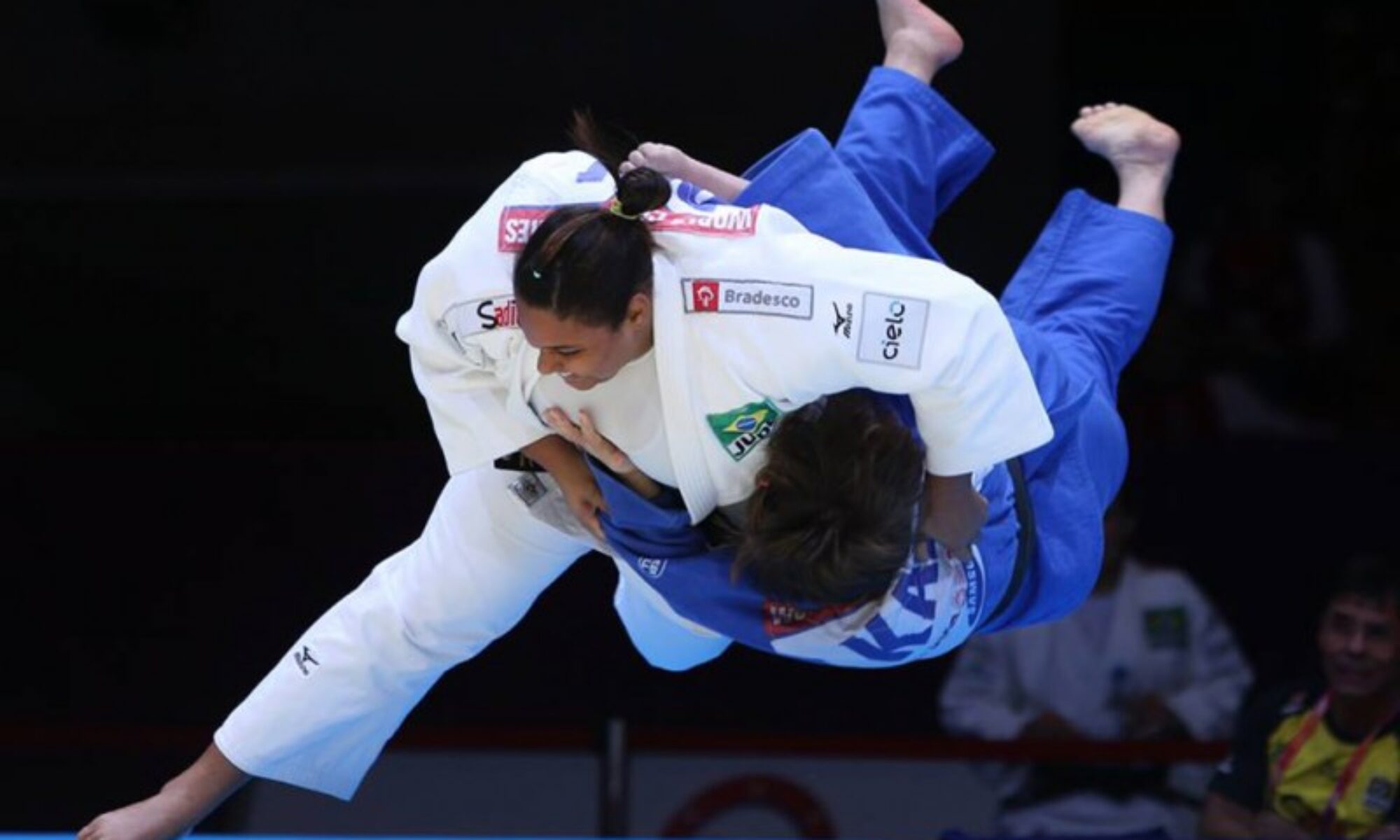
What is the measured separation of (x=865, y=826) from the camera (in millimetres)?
4449

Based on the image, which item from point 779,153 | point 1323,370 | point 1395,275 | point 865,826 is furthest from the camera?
point 1395,275

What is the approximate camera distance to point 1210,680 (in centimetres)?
442

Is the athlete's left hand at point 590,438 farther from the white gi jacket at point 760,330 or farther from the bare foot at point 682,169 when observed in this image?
the bare foot at point 682,169

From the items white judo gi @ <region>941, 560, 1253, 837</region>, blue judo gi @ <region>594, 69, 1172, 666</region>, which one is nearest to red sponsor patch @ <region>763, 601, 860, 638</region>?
blue judo gi @ <region>594, 69, 1172, 666</region>

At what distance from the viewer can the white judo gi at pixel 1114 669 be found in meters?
4.40

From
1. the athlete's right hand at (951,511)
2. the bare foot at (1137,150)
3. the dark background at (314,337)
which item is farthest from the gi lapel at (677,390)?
the dark background at (314,337)

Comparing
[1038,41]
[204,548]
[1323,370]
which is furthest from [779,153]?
[1323,370]

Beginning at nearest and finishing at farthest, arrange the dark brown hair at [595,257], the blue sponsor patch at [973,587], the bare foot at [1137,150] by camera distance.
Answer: the dark brown hair at [595,257] < the blue sponsor patch at [973,587] < the bare foot at [1137,150]

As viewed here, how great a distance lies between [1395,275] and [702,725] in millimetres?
2204

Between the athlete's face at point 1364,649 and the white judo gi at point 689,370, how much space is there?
59.0 inches

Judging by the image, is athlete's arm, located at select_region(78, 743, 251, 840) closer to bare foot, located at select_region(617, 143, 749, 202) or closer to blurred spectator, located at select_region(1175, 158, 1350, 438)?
bare foot, located at select_region(617, 143, 749, 202)

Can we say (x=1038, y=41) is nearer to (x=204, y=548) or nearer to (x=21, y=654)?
(x=204, y=548)

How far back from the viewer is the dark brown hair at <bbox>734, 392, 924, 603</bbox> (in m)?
2.62

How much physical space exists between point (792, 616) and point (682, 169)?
53 centimetres
